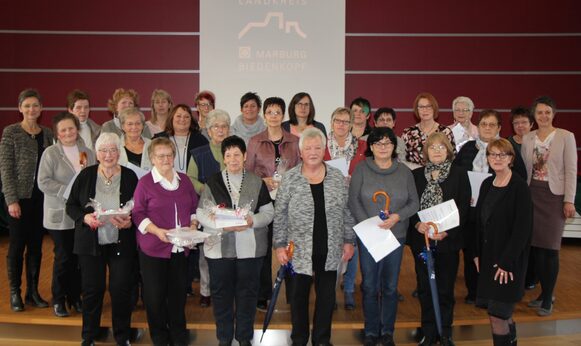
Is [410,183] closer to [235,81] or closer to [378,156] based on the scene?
[378,156]

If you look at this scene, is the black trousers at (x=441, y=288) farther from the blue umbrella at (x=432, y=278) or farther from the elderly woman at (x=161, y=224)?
the elderly woman at (x=161, y=224)

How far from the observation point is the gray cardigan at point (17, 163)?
4319 mm

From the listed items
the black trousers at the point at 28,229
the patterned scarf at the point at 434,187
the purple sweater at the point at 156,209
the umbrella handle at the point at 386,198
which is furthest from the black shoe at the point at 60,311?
the patterned scarf at the point at 434,187

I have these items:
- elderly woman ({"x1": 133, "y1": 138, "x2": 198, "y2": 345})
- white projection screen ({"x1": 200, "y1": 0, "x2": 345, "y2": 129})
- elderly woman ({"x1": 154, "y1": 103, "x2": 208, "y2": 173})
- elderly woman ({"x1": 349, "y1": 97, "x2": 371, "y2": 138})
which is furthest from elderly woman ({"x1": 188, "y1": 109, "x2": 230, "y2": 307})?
white projection screen ({"x1": 200, "y1": 0, "x2": 345, "y2": 129})

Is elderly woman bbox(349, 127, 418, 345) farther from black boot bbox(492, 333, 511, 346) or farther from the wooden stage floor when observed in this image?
black boot bbox(492, 333, 511, 346)

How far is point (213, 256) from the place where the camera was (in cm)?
373

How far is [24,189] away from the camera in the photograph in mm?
4359

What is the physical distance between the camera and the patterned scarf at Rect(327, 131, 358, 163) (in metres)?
4.63

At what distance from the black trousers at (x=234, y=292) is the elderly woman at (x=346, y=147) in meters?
1.04

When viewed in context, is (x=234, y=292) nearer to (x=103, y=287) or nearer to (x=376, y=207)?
(x=103, y=287)

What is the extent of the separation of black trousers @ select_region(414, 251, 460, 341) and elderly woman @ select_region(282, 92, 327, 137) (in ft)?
4.45

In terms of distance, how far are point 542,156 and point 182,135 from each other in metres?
2.70

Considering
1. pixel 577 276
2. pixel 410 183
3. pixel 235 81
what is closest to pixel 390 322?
pixel 410 183

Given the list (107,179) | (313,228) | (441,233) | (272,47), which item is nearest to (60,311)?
(107,179)
